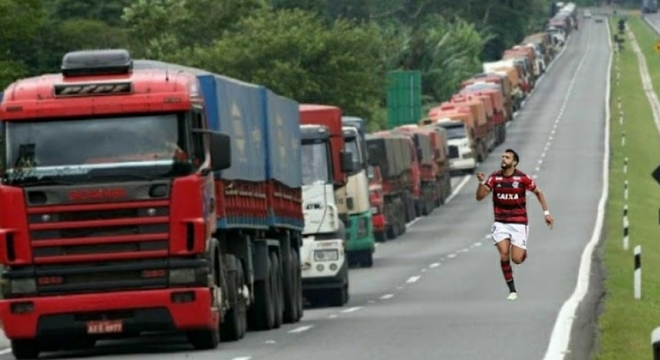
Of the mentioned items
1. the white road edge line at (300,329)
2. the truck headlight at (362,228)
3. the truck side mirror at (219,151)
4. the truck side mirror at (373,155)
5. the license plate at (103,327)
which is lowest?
the truck headlight at (362,228)

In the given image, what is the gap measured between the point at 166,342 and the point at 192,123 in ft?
11.4

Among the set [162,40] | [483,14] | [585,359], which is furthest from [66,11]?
[585,359]

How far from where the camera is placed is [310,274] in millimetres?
33906

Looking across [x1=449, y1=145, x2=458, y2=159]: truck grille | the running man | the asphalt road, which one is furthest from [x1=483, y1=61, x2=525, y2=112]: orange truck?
the running man

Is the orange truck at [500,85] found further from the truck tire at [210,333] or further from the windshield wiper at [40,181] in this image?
the windshield wiper at [40,181]

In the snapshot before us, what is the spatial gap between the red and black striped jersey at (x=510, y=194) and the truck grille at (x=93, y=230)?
4.10m

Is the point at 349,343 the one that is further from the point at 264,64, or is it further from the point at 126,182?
the point at 264,64

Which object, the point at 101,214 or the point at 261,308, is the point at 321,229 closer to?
the point at 261,308

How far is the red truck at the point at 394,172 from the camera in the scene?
191 ft

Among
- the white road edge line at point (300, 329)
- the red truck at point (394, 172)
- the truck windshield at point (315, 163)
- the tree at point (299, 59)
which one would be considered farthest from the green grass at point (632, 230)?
the tree at point (299, 59)

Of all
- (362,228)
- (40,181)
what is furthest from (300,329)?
(362,228)

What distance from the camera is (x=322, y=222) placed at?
35.1 metres

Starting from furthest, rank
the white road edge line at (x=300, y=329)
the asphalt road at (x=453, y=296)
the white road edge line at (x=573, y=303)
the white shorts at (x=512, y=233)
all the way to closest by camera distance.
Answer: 1. the white road edge line at (x=300, y=329)
2. the white shorts at (x=512, y=233)
3. the asphalt road at (x=453, y=296)
4. the white road edge line at (x=573, y=303)

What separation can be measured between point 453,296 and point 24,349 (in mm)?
13755
